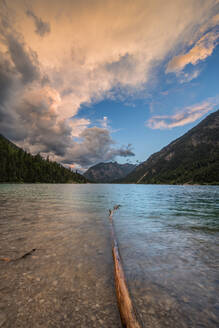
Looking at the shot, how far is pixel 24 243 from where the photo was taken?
836cm

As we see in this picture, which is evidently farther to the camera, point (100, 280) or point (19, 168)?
point (19, 168)

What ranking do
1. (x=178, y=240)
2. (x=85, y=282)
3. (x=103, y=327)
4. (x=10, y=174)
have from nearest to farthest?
(x=103, y=327), (x=85, y=282), (x=178, y=240), (x=10, y=174)

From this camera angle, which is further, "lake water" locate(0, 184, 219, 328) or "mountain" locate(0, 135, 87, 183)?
"mountain" locate(0, 135, 87, 183)

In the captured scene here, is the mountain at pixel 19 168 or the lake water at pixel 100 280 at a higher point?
the mountain at pixel 19 168

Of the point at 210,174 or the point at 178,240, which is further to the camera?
the point at 210,174

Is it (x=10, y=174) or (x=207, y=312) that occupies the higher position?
(x=10, y=174)

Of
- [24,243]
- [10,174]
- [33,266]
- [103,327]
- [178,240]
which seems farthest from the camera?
[10,174]

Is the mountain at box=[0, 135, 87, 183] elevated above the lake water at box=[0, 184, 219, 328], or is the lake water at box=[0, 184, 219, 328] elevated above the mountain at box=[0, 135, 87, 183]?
the mountain at box=[0, 135, 87, 183]

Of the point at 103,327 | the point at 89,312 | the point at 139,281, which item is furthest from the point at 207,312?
the point at 89,312

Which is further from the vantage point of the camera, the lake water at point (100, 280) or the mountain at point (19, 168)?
the mountain at point (19, 168)

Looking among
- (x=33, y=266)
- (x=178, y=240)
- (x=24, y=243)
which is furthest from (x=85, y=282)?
(x=178, y=240)

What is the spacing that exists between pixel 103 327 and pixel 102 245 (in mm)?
5410

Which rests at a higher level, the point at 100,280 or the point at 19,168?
the point at 19,168

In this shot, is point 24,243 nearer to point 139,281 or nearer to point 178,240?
point 139,281
